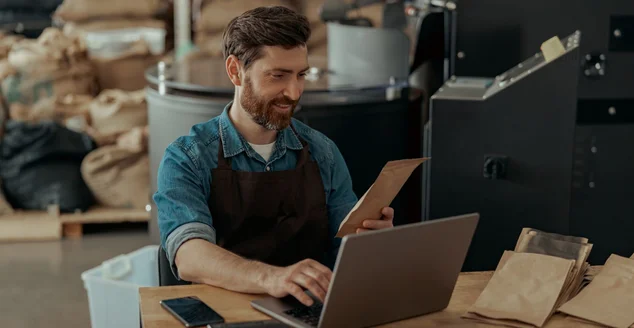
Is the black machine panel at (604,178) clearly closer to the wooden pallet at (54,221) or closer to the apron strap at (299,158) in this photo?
the apron strap at (299,158)

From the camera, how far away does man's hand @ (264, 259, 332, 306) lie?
5.59 ft

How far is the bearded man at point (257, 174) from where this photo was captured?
6.70 ft

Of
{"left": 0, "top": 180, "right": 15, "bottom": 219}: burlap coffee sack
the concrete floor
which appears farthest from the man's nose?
{"left": 0, "top": 180, "right": 15, "bottom": 219}: burlap coffee sack

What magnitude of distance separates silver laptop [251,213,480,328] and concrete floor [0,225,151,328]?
→ 217 cm

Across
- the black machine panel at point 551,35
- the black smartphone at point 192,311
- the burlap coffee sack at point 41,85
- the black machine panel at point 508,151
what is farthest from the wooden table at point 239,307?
the burlap coffee sack at point 41,85

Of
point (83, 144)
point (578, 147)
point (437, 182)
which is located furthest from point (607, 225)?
point (83, 144)

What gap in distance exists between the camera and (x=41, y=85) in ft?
16.4

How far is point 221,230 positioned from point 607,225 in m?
1.73

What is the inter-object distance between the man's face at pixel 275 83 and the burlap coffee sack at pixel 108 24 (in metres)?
3.58

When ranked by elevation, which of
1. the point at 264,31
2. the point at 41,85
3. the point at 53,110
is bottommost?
the point at 53,110

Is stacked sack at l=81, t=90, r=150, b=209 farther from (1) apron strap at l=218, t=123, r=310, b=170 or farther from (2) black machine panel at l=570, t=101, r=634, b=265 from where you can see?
(1) apron strap at l=218, t=123, r=310, b=170

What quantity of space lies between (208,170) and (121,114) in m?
2.82

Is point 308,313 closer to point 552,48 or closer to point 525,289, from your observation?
point 525,289

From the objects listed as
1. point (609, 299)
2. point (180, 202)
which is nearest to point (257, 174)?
point (180, 202)
